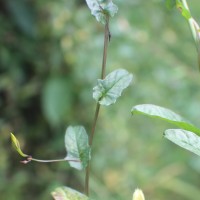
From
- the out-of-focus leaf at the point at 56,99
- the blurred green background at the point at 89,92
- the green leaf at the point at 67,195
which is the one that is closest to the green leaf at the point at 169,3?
the green leaf at the point at 67,195

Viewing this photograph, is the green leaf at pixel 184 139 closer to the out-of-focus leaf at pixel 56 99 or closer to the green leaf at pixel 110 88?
the green leaf at pixel 110 88

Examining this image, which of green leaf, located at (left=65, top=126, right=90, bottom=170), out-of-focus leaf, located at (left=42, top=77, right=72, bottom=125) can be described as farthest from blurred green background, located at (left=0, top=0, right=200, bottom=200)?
green leaf, located at (left=65, top=126, right=90, bottom=170)

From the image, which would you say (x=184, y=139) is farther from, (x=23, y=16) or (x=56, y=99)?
(x=23, y=16)

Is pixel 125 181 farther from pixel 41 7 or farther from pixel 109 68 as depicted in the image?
pixel 41 7

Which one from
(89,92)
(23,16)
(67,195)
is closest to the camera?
(67,195)

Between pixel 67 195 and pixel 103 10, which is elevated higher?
pixel 103 10

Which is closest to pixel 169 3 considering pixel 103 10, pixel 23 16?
pixel 103 10

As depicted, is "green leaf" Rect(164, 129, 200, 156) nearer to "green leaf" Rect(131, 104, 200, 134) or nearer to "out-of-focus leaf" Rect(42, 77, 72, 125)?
"green leaf" Rect(131, 104, 200, 134)
